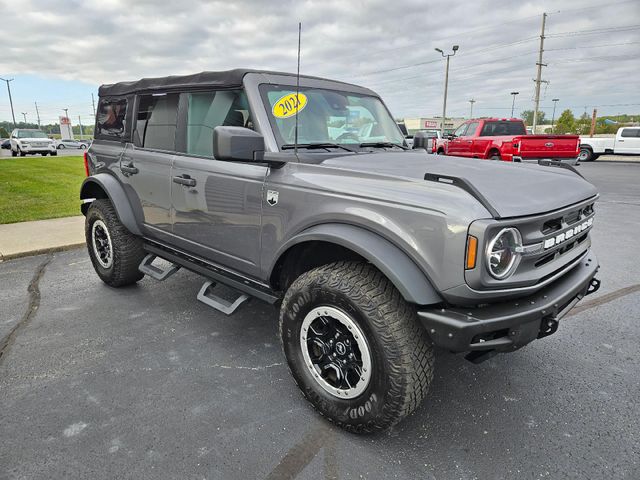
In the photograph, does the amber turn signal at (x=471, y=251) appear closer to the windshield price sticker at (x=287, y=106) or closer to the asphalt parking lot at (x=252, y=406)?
the asphalt parking lot at (x=252, y=406)

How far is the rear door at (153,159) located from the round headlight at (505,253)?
100 inches

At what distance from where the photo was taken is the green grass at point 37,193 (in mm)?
7641

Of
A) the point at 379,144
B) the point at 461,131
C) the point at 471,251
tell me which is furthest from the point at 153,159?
the point at 461,131

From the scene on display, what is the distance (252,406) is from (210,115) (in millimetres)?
2044

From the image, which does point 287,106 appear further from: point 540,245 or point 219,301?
point 540,245

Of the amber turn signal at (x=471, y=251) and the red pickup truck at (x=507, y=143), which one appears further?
the red pickup truck at (x=507, y=143)

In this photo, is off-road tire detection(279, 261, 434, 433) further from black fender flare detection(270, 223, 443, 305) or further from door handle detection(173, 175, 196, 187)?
door handle detection(173, 175, 196, 187)

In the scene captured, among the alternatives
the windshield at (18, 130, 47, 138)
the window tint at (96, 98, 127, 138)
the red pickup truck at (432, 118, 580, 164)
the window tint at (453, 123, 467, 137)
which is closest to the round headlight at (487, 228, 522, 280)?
the window tint at (96, 98, 127, 138)

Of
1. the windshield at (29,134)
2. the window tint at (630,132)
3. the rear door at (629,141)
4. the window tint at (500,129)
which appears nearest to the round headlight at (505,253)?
the window tint at (500,129)

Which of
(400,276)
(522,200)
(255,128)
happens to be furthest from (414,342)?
(255,128)

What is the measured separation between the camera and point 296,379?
2.62 m

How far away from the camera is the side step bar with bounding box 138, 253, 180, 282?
3.83m

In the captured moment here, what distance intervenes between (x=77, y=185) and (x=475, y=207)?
1164cm

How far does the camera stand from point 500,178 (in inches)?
96.0
